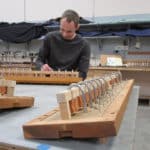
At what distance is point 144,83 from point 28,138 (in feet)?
15.1

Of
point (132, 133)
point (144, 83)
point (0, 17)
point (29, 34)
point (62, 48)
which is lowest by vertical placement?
point (144, 83)

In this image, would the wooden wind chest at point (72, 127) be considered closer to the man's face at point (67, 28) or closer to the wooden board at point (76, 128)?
the wooden board at point (76, 128)

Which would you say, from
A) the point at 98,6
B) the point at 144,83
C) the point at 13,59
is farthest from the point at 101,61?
the point at 13,59

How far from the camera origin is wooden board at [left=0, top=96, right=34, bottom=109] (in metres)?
0.88

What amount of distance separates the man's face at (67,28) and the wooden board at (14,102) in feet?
4.04

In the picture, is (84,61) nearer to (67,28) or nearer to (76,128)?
(67,28)

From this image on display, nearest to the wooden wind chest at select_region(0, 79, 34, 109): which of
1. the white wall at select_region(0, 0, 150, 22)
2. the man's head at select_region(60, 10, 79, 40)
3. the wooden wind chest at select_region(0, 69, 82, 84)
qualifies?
the wooden wind chest at select_region(0, 69, 82, 84)

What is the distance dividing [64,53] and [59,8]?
3824 millimetres

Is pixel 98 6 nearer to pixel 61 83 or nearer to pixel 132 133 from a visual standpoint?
pixel 61 83

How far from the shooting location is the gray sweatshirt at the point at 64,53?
2.31 meters

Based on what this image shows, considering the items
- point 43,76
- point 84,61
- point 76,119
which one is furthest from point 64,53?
point 76,119

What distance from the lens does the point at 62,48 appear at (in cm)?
236

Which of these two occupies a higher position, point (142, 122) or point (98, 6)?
point (98, 6)

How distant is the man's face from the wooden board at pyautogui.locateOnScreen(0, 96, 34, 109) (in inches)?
48.5
